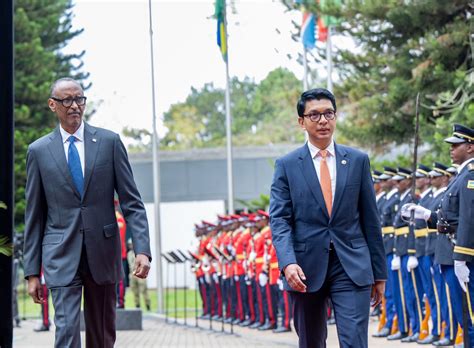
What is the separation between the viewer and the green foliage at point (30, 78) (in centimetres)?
3662

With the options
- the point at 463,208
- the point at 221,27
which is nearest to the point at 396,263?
the point at 463,208

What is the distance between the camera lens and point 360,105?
76.8 ft

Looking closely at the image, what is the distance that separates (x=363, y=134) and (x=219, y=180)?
16166 mm

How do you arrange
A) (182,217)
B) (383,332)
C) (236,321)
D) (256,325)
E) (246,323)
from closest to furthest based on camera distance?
(383,332) → (256,325) → (246,323) → (236,321) → (182,217)

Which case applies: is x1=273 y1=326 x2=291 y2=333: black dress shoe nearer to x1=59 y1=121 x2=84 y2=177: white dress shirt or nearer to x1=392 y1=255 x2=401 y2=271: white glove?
x1=392 y1=255 x2=401 y2=271: white glove

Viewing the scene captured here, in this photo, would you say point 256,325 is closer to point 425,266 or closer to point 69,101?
point 425,266

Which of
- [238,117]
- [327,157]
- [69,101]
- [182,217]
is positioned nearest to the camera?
[327,157]

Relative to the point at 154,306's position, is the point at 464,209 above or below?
above

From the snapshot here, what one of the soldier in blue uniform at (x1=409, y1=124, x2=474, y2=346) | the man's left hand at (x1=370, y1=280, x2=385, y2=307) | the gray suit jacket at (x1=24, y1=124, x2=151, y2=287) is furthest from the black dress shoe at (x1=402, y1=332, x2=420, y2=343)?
the gray suit jacket at (x1=24, y1=124, x2=151, y2=287)

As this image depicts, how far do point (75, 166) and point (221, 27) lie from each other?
22.5 m

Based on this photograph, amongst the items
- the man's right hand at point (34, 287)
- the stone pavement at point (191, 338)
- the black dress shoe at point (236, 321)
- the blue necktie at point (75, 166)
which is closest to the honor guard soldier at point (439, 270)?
the stone pavement at point (191, 338)

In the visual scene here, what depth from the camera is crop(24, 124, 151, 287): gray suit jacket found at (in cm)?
772

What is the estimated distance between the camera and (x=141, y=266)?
7582mm

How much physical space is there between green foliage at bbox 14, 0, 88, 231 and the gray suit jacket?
92.1ft
